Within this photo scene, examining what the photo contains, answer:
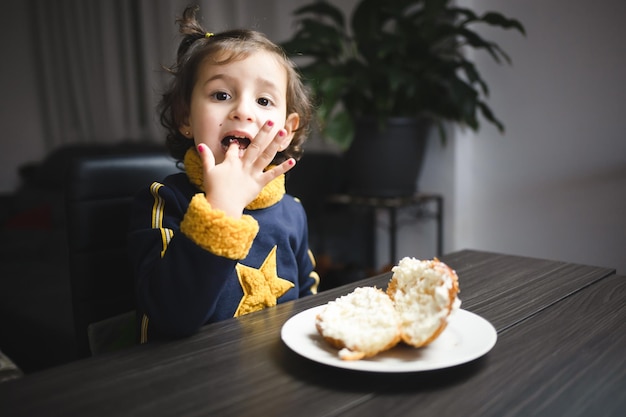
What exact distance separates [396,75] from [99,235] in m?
1.36

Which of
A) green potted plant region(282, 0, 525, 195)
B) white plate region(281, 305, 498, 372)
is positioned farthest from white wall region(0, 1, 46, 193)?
white plate region(281, 305, 498, 372)

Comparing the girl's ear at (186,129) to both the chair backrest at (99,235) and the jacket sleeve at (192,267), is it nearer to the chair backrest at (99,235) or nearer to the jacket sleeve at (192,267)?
the chair backrest at (99,235)

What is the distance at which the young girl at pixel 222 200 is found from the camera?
726 millimetres

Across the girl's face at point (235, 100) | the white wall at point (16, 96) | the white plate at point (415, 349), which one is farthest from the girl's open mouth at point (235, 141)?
the white wall at point (16, 96)

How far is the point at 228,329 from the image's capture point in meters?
0.72

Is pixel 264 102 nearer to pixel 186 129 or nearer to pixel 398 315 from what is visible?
pixel 186 129

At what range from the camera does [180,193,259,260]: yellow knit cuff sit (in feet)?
2.32

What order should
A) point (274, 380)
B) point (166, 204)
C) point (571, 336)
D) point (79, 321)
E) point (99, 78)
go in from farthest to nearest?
point (99, 78) → point (79, 321) → point (166, 204) → point (571, 336) → point (274, 380)

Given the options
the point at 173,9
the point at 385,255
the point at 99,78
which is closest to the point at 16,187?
the point at 99,78

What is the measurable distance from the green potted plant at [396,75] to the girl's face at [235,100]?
105 cm

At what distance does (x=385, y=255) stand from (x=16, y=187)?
12.1 ft

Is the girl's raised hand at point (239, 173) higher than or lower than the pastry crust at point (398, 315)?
higher

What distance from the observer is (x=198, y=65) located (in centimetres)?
103

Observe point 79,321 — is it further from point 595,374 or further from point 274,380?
point 595,374
